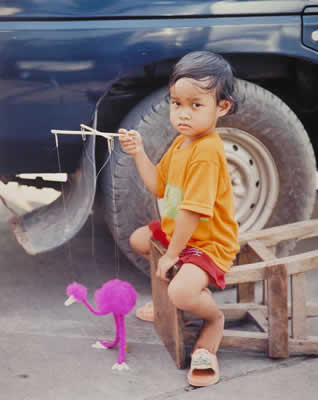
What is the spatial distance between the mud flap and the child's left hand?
1.56ft

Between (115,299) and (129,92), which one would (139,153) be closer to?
(129,92)

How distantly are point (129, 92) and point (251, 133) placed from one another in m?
0.62

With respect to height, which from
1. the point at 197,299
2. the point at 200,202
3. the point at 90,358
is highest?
the point at 200,202

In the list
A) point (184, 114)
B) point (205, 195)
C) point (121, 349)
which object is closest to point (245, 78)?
point (184, 114)

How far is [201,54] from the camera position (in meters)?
2.37

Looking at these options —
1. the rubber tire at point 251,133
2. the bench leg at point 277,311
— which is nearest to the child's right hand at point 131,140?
the rubber tire at point 251,133

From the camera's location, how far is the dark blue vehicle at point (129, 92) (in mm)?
2754

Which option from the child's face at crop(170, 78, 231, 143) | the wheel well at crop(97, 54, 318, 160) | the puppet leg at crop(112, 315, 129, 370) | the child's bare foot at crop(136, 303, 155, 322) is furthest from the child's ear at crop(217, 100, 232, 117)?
the child's bare foot at crop(136, 303, 155, 322)

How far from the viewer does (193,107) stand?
2367 millimetres

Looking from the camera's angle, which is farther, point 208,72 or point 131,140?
point 131,140

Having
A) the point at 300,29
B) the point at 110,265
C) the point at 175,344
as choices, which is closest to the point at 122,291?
the point at 175,344

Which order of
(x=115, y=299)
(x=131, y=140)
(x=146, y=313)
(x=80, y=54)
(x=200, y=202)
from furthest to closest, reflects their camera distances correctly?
(x=146, y=313)
(x=80, y=54)
(x=131, y=140)
(x=115, y=299)
(x=200, y=202)

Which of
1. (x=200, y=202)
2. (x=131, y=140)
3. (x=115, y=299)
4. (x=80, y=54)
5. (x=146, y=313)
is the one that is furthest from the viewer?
(x=146, y=313)

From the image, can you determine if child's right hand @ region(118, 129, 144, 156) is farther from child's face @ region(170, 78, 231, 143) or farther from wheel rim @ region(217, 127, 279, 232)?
wheel rim @ region(217, 127, 279, 232)
